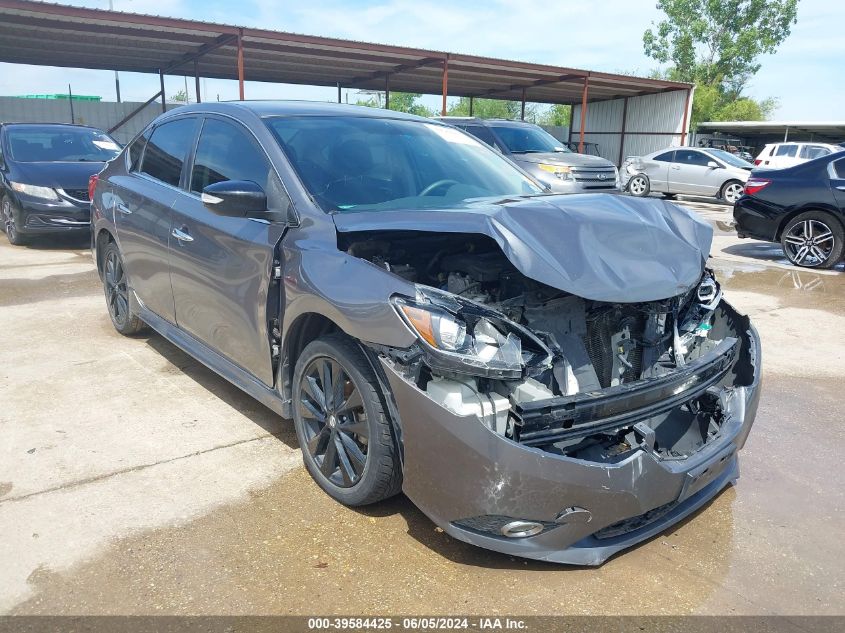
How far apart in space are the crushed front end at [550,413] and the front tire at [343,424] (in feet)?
0.55

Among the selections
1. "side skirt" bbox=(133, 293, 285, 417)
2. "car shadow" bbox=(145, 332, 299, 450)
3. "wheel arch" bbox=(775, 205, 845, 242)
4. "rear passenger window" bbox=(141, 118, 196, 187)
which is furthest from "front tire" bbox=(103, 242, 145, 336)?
"wheel arch" bbox=(775, 205, 845, 242)

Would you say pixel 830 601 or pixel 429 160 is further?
pixel 429 160

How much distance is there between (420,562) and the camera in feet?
8.34

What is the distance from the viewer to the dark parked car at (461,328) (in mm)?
2252

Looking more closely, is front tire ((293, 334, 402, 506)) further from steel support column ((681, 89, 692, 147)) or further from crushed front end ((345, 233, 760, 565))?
steel support column ((681, 89, 692, 147))

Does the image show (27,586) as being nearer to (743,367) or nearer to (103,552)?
(103,552)

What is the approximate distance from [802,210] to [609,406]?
26.0 feet

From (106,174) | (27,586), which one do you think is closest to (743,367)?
(27,586)

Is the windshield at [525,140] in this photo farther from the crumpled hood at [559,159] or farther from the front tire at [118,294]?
the front tire at [118,294]

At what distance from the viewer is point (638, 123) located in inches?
1120

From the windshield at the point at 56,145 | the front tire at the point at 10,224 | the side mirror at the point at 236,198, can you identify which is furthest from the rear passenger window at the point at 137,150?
the windshield at the point at 56,145

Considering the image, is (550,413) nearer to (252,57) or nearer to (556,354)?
(556,354)

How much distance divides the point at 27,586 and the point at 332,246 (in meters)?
1.71

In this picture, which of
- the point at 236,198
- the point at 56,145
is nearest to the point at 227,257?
the point at 236,198
